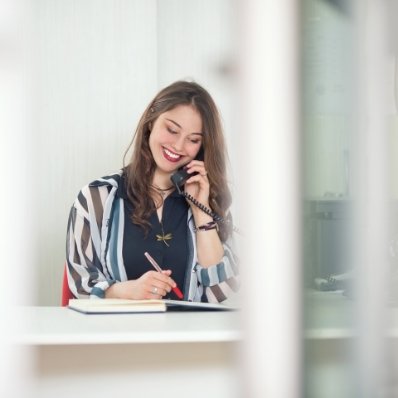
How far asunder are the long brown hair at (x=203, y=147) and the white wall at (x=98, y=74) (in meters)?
0.74

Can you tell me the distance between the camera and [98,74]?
372cm

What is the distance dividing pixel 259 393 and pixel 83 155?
11.2ft

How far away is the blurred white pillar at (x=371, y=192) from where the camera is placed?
39 centimetres

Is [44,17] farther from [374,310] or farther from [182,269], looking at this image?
[374,310]

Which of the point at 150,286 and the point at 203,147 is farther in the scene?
the point at 203,147

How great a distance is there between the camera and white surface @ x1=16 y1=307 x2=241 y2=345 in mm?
1598

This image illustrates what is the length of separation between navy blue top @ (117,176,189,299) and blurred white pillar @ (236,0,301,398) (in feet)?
7.61

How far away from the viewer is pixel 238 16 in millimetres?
361

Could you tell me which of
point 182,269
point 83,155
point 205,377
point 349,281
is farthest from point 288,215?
point 83,155

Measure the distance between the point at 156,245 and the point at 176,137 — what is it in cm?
42

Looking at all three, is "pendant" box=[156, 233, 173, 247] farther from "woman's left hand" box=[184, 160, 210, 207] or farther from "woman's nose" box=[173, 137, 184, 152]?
"woman's nose" box=[173, 137, 184, 152]

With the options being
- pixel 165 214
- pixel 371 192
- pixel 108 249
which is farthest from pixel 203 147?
pixel 371 192

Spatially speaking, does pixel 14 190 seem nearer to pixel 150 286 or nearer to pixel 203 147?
pixel 150 286

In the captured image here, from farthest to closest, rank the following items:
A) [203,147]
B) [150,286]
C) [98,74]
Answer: [98,74]
[203,147]
[150,286]
